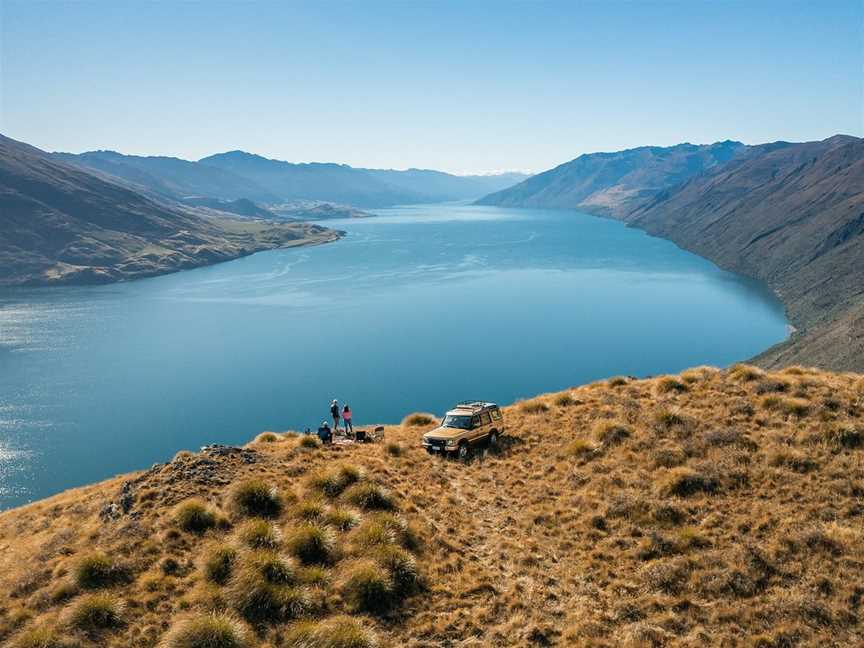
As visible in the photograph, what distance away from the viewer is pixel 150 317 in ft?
565

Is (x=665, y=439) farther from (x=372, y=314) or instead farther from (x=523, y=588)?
(x=372, y=314)

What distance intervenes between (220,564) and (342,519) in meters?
4.13

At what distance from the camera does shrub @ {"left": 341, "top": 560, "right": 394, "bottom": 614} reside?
15.3 meters

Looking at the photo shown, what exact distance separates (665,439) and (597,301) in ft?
540

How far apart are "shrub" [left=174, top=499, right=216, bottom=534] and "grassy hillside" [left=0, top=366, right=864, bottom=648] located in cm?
5

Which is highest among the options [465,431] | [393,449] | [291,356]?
[465,431]

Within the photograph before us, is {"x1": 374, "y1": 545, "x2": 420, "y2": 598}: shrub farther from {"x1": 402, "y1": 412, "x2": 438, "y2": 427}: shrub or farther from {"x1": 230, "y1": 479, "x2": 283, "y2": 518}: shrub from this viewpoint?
{"x1": 402, "y1": 412, "x2": 438, "y2": 427}: shrub

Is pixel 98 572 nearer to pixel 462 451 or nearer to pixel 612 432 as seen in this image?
pixel 462 451

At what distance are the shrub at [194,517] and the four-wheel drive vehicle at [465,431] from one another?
12.5 m

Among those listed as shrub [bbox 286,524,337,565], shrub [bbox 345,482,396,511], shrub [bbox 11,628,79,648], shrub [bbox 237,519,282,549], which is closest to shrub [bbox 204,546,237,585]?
shrub [bbox 237,519,282,549]

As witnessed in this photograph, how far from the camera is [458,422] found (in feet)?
97.3

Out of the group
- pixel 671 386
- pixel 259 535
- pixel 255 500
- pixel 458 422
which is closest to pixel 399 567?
pixel 259 535

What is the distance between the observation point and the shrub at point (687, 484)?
20875mm

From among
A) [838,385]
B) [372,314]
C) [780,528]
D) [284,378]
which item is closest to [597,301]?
[372,314]
